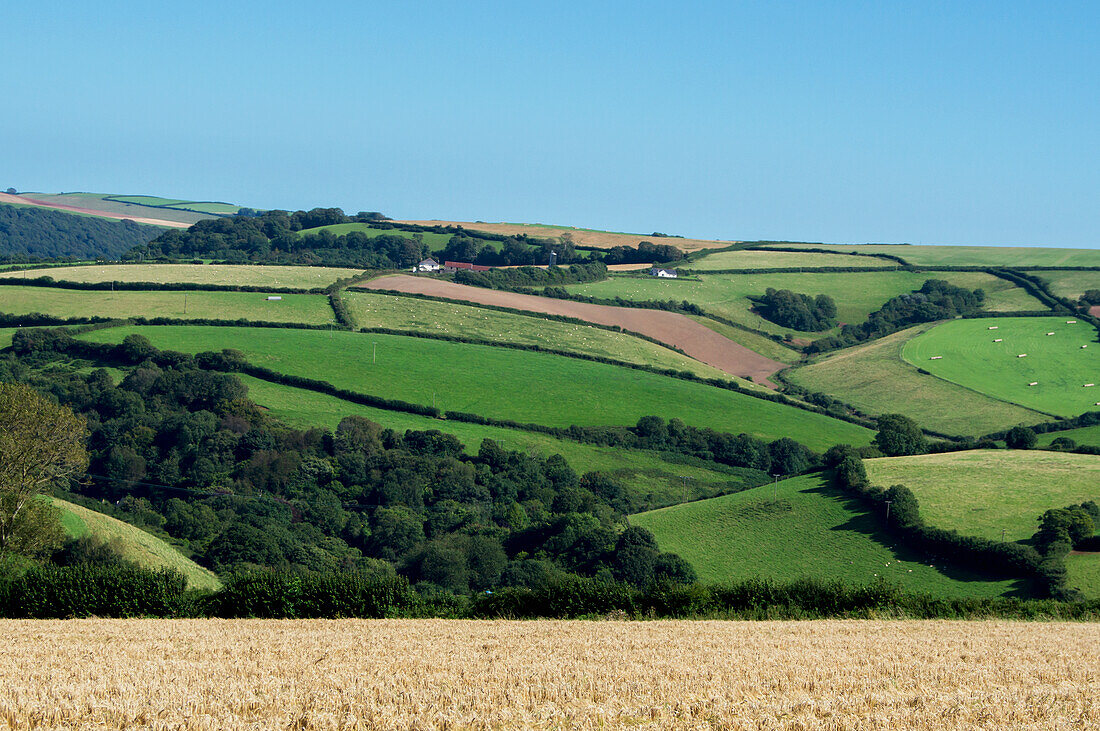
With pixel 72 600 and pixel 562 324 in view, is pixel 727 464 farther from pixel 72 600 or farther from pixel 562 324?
pixel 72 600

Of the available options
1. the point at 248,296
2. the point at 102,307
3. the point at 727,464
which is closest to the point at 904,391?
the point at 727,464

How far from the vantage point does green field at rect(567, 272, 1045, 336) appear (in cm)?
17412

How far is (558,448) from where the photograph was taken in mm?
105375

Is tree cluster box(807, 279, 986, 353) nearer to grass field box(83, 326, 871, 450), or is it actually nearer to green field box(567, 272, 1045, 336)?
green field box(567, 272, 1045, 336)

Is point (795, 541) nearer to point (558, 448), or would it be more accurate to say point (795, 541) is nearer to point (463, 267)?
point (558, 448)

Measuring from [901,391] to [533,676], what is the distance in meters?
124

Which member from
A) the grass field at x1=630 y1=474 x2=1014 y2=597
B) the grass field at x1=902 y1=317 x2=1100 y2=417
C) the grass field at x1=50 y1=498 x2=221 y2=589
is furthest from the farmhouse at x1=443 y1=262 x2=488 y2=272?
the grass field at x1=50 y1=498 x2=221 y2=589

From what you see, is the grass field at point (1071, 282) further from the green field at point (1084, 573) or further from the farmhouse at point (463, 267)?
the green field at point (1084, 573)

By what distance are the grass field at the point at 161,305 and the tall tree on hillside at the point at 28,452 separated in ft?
250

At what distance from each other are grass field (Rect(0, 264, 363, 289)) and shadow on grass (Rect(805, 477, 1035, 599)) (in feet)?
294

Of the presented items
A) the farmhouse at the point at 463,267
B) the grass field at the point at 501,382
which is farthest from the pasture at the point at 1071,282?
the farmhouse at the point at 463,267

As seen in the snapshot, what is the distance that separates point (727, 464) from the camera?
10969 cm

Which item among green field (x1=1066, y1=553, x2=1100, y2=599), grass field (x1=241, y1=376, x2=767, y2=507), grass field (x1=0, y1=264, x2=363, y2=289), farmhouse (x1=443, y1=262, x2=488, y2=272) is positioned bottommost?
grass field (x1=241, y1=376, x2=767, y2=507)

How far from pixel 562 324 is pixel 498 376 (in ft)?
88.8
